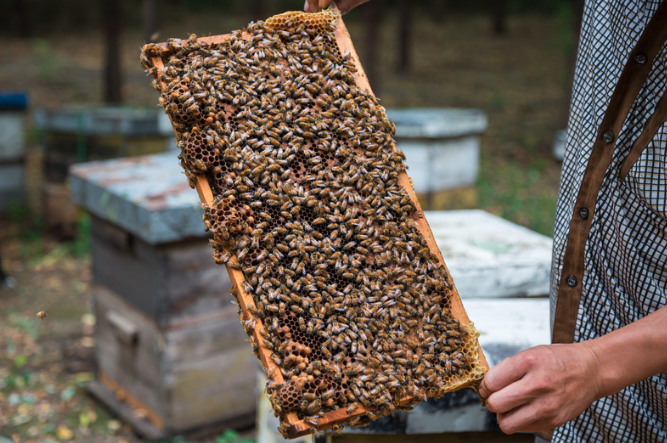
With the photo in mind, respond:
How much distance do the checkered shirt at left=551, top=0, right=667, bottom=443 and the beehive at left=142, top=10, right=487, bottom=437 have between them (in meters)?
0.43

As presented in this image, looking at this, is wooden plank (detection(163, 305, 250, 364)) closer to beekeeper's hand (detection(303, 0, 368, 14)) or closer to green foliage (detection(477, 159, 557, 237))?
beekeeper's hand (detection(303, 0, 368, 14))

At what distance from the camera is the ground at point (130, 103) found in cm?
516

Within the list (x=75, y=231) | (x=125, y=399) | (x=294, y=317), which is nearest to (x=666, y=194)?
(x=294, y=317)

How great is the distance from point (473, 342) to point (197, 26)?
24205 mm

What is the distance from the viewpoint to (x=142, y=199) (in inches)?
168

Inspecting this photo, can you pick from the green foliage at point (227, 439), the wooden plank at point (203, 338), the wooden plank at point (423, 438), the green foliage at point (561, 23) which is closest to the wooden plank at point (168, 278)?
the wooden plank at point (203, 338)

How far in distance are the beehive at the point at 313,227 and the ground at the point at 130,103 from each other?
3237mm

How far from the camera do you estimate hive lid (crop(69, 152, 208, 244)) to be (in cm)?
414

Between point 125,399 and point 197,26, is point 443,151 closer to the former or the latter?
point 125,399

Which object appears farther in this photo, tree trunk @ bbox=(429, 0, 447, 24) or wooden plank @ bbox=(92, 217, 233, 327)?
tree trunk @ bbox=(429, 0, 447, 24)

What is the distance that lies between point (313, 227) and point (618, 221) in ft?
3.15

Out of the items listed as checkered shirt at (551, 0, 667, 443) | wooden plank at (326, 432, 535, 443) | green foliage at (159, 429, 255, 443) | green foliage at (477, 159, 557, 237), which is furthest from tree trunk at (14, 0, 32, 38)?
checkered shirt at (551, 0, 667, 443)

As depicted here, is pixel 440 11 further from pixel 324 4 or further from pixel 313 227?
pixel 313 227

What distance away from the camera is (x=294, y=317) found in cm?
184
